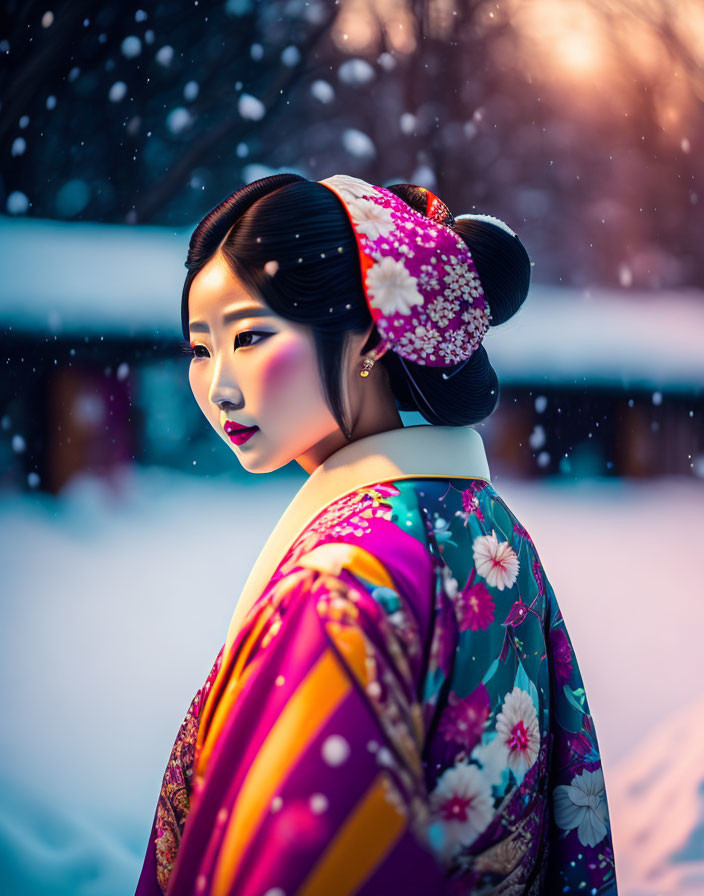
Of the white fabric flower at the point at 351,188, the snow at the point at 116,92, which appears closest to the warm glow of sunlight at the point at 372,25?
the snow at the point at 116,92

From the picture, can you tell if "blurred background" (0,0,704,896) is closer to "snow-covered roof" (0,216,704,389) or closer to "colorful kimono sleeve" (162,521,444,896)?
"snow-covered roof" (0,216,704,389)

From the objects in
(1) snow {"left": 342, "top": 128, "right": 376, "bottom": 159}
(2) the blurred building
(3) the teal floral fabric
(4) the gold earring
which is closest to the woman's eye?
(4) the gold earring

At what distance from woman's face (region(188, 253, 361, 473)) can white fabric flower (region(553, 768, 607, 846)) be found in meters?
0.42

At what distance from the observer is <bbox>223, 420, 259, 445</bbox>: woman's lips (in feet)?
2.98

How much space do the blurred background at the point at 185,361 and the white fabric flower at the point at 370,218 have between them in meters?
0.90

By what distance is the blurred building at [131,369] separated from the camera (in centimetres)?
174

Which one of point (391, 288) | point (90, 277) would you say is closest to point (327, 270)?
point (391, 288)

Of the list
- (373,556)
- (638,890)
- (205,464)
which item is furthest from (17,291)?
(638,890)

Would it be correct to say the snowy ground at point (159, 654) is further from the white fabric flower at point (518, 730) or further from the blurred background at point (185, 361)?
the white fabric flower at point (518, 730)

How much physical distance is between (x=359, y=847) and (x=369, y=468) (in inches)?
13.2

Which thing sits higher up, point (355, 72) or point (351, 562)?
point (355, 72)

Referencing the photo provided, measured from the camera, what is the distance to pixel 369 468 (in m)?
0.84

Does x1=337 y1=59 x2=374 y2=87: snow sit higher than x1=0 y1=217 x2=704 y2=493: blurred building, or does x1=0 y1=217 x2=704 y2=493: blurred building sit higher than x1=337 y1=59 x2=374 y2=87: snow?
x1=337 y1=59 x2=374 y2=87: snow

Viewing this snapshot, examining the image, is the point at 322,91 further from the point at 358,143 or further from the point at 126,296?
the point at 126,296
